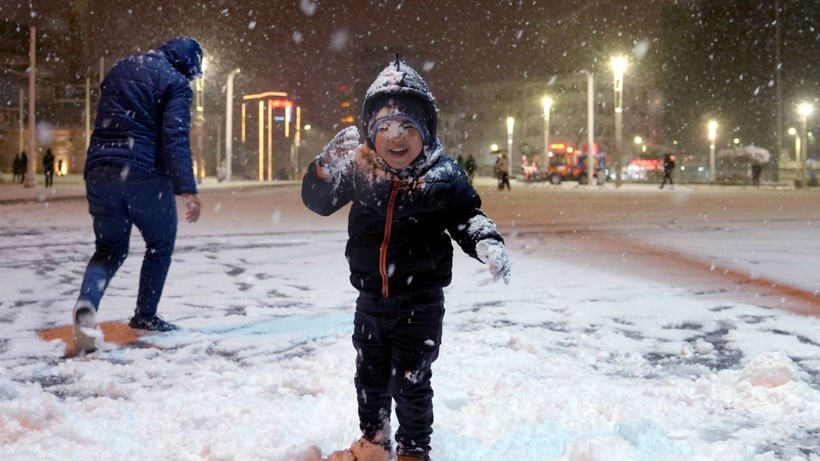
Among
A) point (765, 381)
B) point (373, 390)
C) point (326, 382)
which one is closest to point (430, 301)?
point (373, 390)

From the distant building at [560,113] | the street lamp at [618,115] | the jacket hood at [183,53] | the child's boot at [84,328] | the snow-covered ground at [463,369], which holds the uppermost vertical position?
the distant building at [560,113]

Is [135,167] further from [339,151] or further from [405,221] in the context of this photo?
[405,221]

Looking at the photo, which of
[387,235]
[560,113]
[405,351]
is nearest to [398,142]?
[387,235]

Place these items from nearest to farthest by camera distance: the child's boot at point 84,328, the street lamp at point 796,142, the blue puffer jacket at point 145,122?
1. the child's boot at point 84,328
2. the blue puffer jacket at point 145,122
3. the street lamp at point 796,142

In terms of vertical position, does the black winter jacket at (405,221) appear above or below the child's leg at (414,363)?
above

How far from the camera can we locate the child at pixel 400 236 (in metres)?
2.59

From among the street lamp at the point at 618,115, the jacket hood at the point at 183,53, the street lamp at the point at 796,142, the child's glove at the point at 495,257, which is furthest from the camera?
the street lamp at the point at 796,142

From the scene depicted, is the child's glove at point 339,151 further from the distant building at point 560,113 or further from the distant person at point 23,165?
the distant building at point 560,113

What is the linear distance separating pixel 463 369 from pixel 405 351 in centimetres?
128

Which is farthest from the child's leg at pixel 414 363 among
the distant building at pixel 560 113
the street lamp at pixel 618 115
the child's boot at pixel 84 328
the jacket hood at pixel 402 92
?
the distant building at pixel 560 113

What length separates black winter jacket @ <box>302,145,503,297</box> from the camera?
2584mm

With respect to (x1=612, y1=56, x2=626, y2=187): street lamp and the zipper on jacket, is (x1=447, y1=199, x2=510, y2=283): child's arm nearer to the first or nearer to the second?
the zipper on jacket

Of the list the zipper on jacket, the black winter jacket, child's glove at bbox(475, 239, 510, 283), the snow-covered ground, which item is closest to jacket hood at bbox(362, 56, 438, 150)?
the black winter jacket

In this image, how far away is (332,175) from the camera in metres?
2.65
